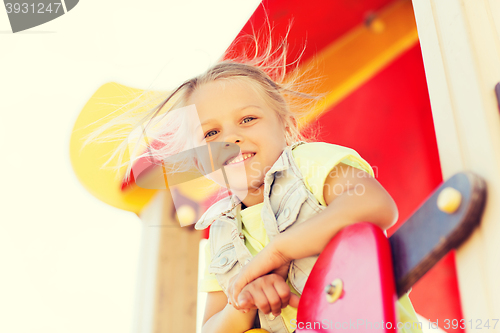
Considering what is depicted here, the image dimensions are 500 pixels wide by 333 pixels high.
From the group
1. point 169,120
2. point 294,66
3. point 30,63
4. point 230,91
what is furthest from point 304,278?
point 30,63

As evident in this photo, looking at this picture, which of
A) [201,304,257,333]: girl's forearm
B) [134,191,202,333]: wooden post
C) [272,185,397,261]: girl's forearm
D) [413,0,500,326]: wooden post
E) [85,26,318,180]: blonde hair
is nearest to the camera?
[413,0,500,326]: wooden post

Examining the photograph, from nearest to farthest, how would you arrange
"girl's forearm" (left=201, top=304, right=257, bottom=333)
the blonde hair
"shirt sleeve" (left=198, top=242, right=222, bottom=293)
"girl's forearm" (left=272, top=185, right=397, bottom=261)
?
"girl's forearm" (left=272, top=185, right=397, bottom=261) < "girl's forearm" (left=201, top=304, right=257, bottom=333) < "shirt sleeve" (left=198, top=242, right=222, bottom=293) < the blonde hair

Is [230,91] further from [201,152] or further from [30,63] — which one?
[30,63]

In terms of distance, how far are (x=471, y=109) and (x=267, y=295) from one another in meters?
0.28

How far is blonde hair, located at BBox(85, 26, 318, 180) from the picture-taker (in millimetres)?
832

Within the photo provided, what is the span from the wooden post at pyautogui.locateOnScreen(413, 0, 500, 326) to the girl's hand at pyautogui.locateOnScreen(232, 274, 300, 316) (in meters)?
0.21

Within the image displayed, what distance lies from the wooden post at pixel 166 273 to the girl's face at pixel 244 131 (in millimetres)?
556

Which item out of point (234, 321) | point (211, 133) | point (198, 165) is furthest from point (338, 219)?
point (198, 165)

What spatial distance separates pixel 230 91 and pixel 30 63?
76 cm

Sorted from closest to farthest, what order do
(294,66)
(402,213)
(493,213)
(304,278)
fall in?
(493,213)
(304,278)
(402,213)
(294,66)

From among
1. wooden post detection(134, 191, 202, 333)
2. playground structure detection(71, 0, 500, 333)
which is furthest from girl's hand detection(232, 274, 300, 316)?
wooden post detection(134, 191, 202, 333)

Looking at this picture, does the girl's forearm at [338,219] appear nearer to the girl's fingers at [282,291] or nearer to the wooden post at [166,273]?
the girl's fingers at [282,291]

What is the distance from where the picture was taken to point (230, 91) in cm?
74

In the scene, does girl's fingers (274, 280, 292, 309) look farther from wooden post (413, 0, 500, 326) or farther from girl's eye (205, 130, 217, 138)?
girl's eye (205, 130, 217, 138)
